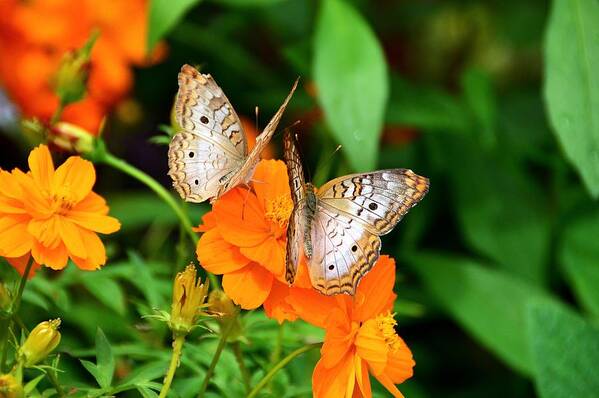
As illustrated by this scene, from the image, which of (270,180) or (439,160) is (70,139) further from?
(439,160)

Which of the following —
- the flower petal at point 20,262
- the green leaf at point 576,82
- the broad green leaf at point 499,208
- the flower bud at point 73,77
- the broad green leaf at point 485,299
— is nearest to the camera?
the flower petal at point 20,262

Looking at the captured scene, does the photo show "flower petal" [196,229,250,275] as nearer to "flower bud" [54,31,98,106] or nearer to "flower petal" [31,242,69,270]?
"flower petal" [31,242,69,270]

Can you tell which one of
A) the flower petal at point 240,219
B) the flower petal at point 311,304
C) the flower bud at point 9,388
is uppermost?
the flower petal at point 240,219

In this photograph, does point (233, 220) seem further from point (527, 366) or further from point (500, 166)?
point (500, 166)

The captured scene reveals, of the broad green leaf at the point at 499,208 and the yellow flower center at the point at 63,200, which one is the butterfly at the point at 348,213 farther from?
the broad green leaf at the point at 499,208

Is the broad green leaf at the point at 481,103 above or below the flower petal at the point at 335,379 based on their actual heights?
below

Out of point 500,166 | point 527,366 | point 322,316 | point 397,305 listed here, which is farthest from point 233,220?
point 500,166

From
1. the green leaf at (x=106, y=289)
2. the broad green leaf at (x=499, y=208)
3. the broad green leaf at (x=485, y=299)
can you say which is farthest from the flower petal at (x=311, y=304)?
the broad green leaf at (x=499, y=208)

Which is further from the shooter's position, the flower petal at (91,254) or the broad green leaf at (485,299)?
the broad green leaf at (485,299)
